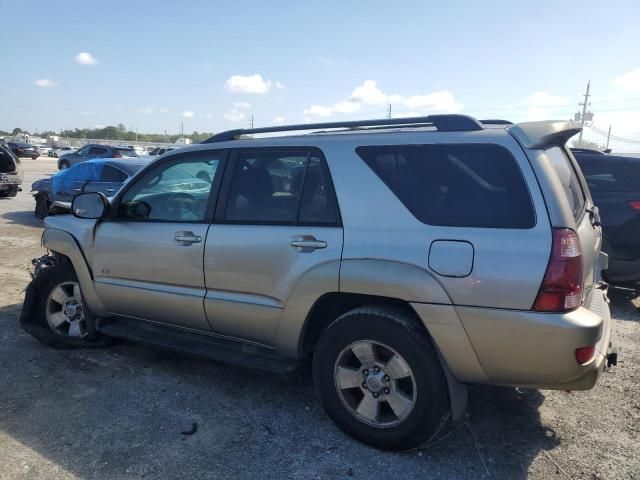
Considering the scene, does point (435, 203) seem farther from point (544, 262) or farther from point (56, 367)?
point (56, 367)

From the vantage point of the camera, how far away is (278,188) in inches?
129

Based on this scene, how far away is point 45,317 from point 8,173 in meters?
13.0

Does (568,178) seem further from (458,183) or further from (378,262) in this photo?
(378,262)

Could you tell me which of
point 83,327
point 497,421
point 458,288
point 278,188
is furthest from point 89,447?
point 497,421

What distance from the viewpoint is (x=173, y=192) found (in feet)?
12.5

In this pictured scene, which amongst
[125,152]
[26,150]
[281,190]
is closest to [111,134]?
[26,150]

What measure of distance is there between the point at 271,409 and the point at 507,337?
5.58ft

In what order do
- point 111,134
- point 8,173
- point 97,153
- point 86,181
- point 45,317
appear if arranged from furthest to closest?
1. point 111,134
2. point 97,153
3. point 8,173
4. point 86,181
5. point 45,317

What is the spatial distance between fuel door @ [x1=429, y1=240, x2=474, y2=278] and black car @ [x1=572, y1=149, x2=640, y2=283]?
402 cm

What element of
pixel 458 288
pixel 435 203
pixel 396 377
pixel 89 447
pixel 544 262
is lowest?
pixel 89 447

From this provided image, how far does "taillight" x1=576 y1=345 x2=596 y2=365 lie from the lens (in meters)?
2.41

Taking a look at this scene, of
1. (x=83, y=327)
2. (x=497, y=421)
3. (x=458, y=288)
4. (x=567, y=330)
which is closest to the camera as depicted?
(x=567, y=330)

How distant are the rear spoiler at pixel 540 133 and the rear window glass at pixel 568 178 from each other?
9cm

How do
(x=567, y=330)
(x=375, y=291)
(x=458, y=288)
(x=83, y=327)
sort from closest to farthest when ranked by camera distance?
(x=567, y=330), (x=458, y=288), (x=375, y=291), (x=83, y=327)
